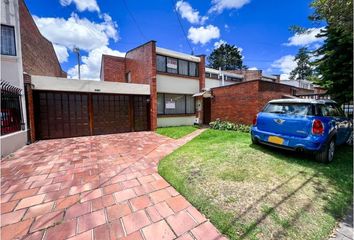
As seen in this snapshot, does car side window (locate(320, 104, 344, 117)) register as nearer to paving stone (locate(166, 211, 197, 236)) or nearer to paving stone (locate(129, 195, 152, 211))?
paving stone (locate(166, 211, 197, 236))

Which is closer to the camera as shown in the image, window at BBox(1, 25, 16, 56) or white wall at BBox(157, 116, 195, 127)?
window at BBox(1, 25, 16, 56)

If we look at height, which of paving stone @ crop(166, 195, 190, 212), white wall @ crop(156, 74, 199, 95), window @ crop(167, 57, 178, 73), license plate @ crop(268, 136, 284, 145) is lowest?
paving stone @ crop(166, 195, 190, 212)

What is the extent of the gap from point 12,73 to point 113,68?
7.93m

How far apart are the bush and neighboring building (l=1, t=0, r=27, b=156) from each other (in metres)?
9.44

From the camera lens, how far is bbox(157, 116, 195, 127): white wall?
1157 cm

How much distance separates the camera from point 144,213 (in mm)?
2521

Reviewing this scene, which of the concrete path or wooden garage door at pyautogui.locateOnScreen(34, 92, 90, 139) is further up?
wooden garage door at pyautogui.locateOnScreen(34, 92, 90, 139)

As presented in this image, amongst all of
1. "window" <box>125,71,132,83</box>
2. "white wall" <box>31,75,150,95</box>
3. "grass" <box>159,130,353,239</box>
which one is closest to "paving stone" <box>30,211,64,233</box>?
"grass" <box>159,130,353,239</box>

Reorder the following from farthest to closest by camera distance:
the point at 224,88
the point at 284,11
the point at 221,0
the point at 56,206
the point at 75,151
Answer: the point at 224,88, the point at 284,11, the point at 221,0, the point at 75,151, the point at 56,206

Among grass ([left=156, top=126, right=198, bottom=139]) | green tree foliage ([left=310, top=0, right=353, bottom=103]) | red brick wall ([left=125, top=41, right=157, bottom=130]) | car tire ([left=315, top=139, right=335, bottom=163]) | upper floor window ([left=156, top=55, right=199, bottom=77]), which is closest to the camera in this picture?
car tire ([left=315, top=139, right=335, bottom=163])

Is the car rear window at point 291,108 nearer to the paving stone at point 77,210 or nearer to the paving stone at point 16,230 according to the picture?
the paving stone at point 77,210

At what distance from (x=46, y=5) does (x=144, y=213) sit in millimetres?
9862

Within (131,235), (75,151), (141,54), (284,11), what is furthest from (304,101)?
(141,54)

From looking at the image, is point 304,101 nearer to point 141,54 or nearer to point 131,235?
point 131,235
